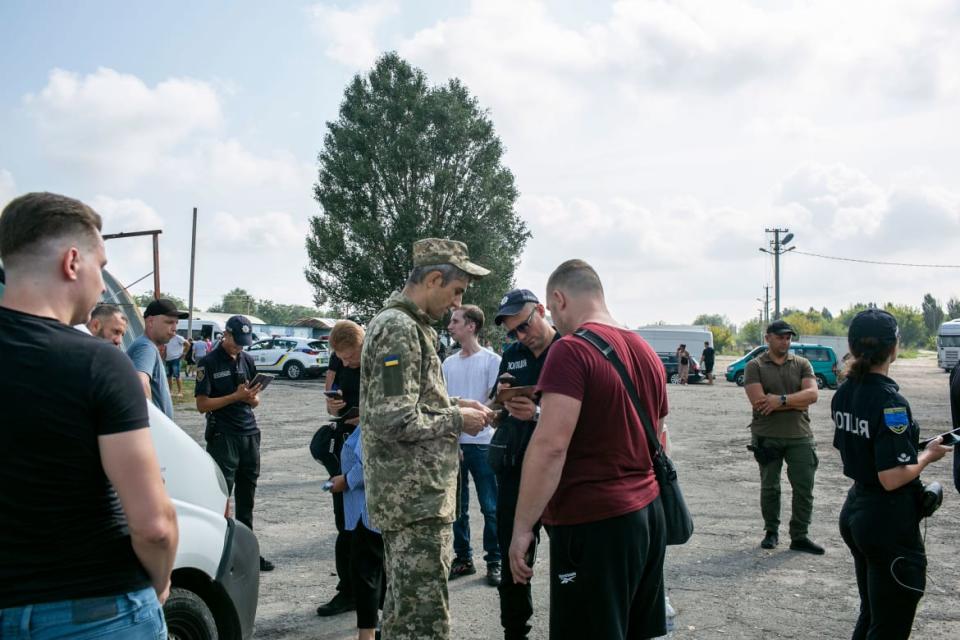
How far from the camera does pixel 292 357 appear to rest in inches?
1170

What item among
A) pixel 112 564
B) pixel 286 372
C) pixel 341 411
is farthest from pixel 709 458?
pixel 286 372

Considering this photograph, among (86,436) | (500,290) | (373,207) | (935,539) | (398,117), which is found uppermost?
(398,117)

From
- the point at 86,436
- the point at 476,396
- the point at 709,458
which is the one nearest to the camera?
the point at 86,436

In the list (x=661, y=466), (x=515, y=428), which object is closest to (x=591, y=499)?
(x=661, y=466)

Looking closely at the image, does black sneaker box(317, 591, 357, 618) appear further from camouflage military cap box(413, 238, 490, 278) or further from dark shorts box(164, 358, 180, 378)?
A: dark shorts box(164, 358, 180, 378)

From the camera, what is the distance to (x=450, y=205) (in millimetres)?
35781

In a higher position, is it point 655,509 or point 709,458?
point 655,509

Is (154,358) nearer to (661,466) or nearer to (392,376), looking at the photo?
(392,376)

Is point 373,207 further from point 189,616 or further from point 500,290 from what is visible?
point 189,616

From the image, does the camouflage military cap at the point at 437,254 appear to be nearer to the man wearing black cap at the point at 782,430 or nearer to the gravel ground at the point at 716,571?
the gravel ground at the point at 716,571

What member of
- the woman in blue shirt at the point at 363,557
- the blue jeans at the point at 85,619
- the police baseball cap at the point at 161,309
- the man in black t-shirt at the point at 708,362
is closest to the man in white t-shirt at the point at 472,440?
the woman in blue shirt at the point at 363,557

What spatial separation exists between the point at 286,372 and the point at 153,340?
25355mm

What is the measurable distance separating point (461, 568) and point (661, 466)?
9.93 ft

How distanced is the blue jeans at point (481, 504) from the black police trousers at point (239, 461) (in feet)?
5.53
